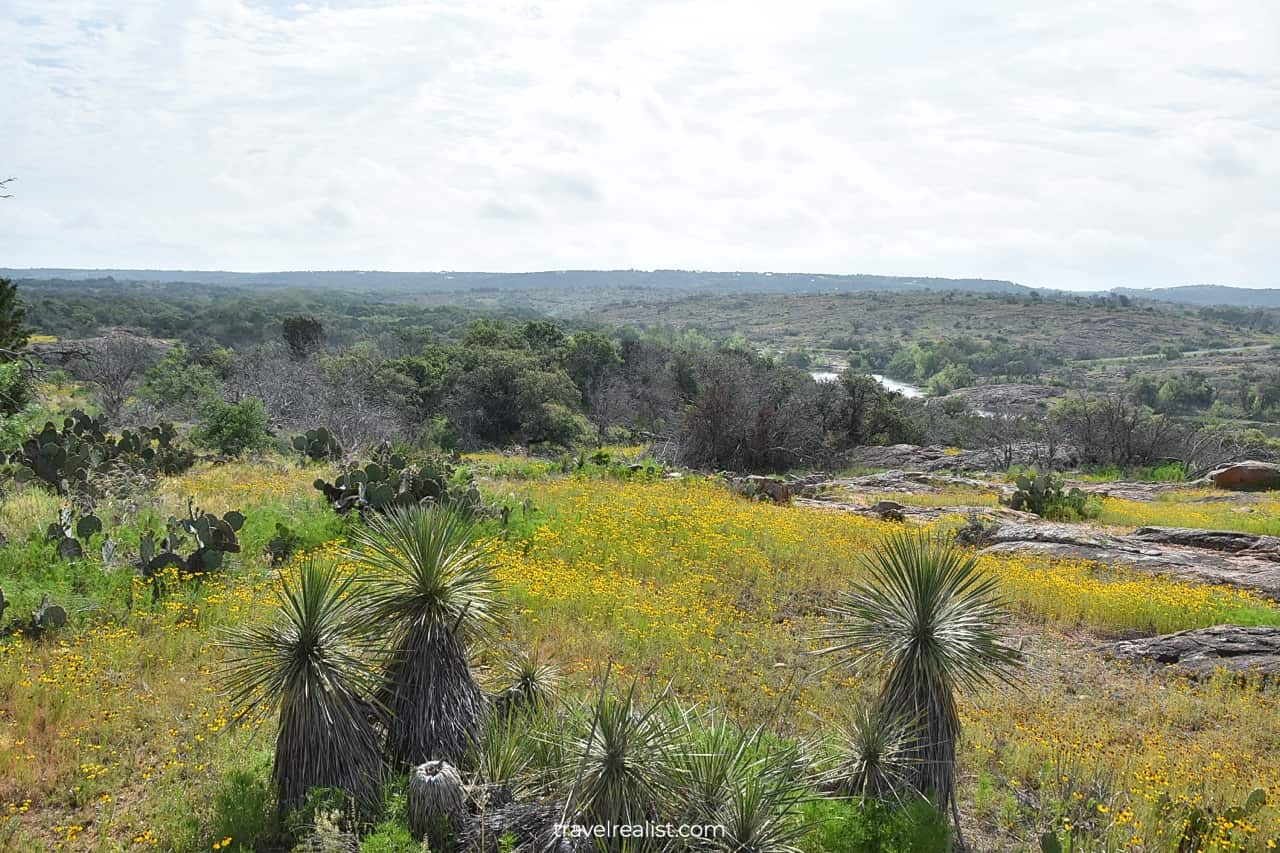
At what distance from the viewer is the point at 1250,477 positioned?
70.6 ft

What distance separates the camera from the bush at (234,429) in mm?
18297

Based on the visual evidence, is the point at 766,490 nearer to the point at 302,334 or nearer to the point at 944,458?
the point at 944,458

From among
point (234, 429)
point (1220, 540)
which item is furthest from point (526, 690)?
point (234, 429)

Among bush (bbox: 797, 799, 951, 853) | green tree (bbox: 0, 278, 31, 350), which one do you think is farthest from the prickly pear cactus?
bush (bbox: 797, 799, 951, 853)

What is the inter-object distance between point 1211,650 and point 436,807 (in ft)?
27.9

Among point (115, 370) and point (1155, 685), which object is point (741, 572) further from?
point (115, 370)

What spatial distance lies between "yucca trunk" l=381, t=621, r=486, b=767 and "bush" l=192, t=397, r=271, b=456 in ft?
48.1

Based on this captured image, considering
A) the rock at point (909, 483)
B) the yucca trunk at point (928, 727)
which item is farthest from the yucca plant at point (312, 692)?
the rock at point (909, 483)

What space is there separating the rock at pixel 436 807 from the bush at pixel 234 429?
50.6ft

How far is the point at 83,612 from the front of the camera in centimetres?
770

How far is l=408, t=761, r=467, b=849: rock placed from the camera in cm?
454

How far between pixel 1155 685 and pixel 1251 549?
7313 millimetres

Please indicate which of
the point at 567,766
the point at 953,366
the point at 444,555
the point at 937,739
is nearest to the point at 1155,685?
the point at 937,739

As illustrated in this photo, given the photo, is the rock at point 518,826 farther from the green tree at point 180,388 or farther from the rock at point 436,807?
the green tree at point 180,388
